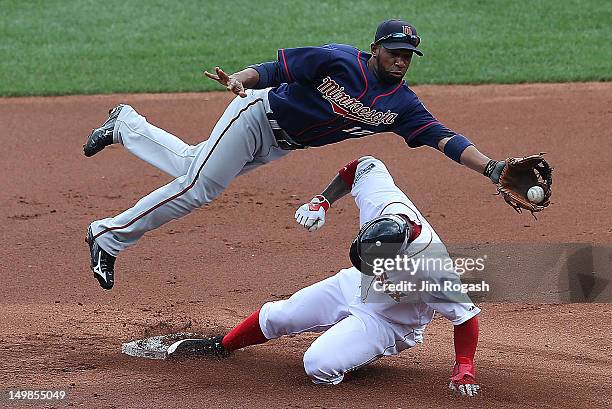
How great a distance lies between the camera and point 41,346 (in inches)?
232

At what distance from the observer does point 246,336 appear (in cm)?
567

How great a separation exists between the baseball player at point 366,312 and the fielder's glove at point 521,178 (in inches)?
17.4

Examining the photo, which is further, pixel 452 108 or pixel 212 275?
pixel 452 108

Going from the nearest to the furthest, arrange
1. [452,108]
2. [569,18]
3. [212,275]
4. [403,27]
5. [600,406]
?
[600,406] < [403,27] < [212,275] < [452,108] < [569,18]

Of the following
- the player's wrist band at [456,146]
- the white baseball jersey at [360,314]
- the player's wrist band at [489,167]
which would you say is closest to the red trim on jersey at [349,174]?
the white baseball jersey at [360,314]

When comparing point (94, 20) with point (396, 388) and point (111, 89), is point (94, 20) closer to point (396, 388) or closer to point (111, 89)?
point (111, 89)

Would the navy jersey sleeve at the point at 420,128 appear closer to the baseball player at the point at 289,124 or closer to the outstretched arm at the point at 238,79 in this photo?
the baseball player at the point at 289,124

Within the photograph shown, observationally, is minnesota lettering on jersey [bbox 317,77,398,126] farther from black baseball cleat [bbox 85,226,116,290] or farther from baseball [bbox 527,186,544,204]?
black baseball cleat [bbox 85,226,116,290]

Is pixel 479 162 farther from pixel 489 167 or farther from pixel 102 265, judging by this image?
pixel 102 265

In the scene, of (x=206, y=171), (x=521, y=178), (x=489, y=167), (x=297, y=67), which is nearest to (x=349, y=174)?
(x=297, y=67)

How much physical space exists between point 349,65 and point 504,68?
6.38m

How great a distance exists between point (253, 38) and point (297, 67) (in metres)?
7.37

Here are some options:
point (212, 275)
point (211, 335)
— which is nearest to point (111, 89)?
point (212, 275)

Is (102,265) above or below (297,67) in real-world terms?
below
